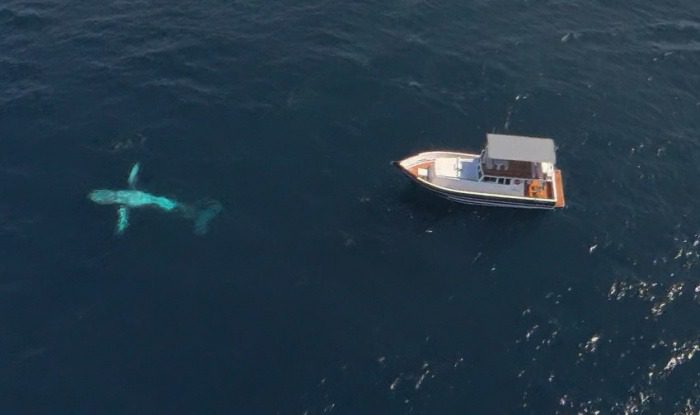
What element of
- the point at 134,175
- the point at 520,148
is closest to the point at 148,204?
the point at 134,175

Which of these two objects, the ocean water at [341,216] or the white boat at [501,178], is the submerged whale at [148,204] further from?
the white boat at [501,178]

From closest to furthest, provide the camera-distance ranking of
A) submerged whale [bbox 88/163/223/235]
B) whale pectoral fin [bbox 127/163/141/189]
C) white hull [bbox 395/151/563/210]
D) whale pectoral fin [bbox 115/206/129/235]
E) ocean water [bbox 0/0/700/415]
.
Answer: ocean water [bbox 0/0/700/415], whale pectoral fin [bbox 115/206/129/235], submerged whale [bbox 88/163/223/235], white hull [bbox 395/151/563/210], whale pectoral fin [bbox 127/163/141/189]

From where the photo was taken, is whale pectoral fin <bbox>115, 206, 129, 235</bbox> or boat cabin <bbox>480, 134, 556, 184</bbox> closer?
whale pectoral fin <bbox>115, 206, 129, 235</bbox>

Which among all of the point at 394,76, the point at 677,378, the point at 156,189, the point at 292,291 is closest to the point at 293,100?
the point at 394,76

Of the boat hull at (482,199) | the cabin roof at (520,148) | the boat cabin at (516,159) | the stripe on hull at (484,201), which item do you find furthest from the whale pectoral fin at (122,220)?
the cabin roof at (520,148)

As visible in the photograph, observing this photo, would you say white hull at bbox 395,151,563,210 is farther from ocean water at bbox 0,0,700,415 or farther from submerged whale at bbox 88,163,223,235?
submerged whale at bbox 88,163,223,235

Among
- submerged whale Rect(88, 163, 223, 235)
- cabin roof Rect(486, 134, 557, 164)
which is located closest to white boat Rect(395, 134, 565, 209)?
cabin roof Rect(486, 134, 557, 164)

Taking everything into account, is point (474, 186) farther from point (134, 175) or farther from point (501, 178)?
point (134, 175)
